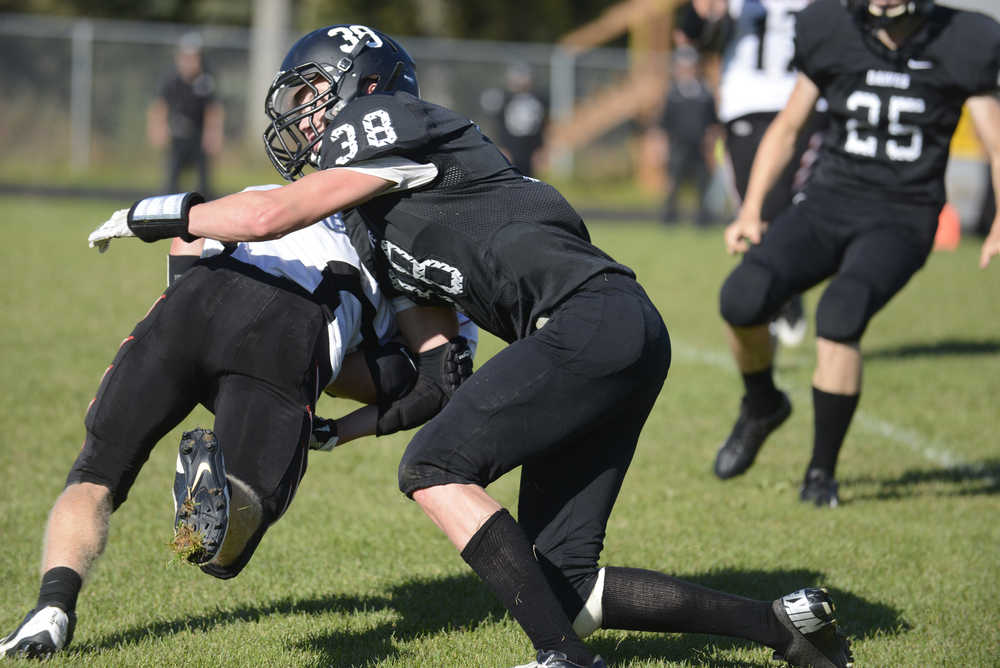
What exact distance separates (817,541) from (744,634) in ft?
4.91

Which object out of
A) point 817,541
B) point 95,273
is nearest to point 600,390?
point 817,541

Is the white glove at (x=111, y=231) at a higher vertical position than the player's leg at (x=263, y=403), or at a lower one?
higher

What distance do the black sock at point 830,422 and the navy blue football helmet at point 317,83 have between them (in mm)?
2462

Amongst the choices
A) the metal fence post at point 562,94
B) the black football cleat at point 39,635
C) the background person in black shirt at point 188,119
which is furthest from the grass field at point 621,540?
the metal fence post at point 562,94

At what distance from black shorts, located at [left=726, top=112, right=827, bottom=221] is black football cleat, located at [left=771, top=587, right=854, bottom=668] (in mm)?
3812

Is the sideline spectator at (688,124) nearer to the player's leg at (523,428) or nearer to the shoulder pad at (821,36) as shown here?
the shoulder pad at (821,36)

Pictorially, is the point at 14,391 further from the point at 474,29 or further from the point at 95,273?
the point at 474,29

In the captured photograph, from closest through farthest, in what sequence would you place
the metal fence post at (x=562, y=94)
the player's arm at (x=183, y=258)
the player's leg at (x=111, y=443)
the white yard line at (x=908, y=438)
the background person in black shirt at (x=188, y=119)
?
the player's leg at (x=111, y=443) → the player's arm at (x=183, y=258) → the white yard line at (x=908, y=438) → the background person in black shirt at (x=188, y=119) → the metal fence post at (x=562, y=94)

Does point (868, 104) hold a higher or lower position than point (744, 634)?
higher

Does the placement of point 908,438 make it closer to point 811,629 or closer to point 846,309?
point 846,309

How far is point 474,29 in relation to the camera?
32.9 m

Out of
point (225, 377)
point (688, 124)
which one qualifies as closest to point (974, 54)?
point (225, 377)

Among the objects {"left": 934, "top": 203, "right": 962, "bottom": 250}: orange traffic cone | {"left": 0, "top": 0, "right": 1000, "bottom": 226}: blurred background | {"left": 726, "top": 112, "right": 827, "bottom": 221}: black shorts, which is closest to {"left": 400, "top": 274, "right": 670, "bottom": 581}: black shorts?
{"left": 934, "top": 203, "right": 962, "bottom": 250}: orange traffic cone

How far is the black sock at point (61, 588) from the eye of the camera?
3.07 metres
